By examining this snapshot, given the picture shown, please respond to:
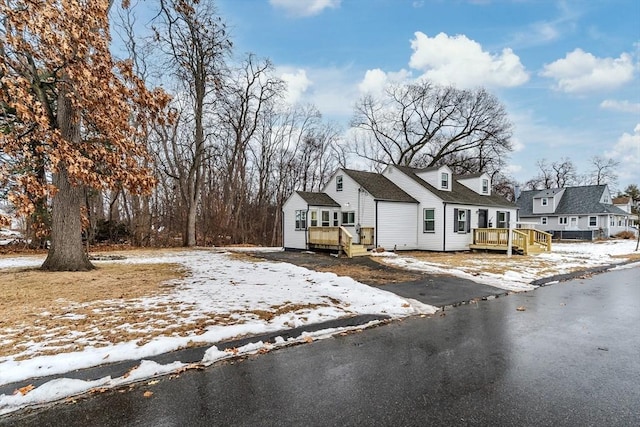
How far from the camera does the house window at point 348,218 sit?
19.8 m

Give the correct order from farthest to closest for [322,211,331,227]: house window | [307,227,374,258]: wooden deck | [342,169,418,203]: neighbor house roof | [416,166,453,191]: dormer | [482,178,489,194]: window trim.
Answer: [482,178,489,194]: window trim → [416,166,453,191]: dormer → [322,211,331,227]: house window → [342,169,418,203]: neighbor house roof → [307,227,374,258]: wooden deck

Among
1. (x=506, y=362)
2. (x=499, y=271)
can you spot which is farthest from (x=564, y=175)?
(x=506, y=362)

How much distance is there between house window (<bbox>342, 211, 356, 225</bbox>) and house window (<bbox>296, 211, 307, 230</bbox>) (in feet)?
7.81

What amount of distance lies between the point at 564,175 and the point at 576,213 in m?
20.7

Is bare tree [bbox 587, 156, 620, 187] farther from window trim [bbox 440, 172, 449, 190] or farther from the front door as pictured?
window trim [bbox 440, 172, 449, 190]

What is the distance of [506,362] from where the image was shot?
3.90 m

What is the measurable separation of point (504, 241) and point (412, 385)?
56.6 feet

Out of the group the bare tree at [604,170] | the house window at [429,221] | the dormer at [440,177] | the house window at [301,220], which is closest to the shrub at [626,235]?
the bare tree at [604,170]

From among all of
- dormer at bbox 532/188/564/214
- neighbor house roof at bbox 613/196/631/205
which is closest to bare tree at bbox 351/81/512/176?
dormer at bbox 532/188/564/214

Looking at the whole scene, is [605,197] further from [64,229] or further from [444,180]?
[64,229]

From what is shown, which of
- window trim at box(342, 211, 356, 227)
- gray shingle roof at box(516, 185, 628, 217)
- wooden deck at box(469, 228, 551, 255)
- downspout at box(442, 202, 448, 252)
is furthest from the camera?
gray shingle roof at box(516, 185, 628, 217)

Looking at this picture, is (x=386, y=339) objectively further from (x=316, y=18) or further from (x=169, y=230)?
(x=169, y=230)

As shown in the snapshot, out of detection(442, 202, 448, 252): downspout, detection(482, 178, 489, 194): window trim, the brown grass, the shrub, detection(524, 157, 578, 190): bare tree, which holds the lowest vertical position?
the brown grass

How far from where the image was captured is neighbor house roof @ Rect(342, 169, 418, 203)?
18891mm
